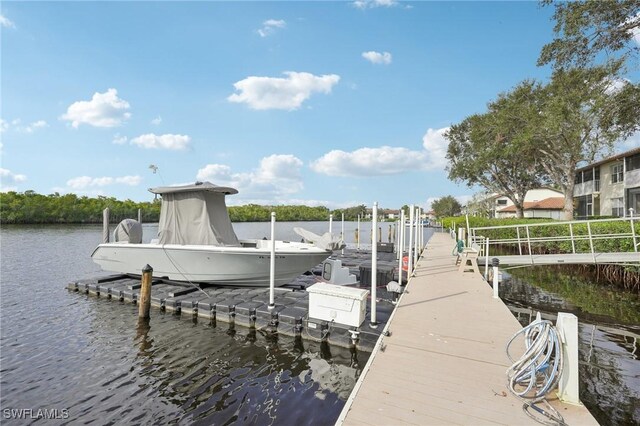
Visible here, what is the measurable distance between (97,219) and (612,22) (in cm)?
7816

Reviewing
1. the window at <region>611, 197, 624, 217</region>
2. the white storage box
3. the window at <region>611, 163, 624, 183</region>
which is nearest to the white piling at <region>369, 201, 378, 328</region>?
the white storage box

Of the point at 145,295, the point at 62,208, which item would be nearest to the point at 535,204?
the point at 145,295

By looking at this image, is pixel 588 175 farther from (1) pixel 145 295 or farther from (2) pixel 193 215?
(1) pixel 145 295

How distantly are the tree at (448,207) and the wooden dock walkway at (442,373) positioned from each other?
90.8 meters

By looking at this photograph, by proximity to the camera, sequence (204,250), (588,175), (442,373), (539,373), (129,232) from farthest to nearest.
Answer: (588,175)
(129,232)
(204,250)
(442,373)
(539,373)

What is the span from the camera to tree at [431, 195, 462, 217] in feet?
301

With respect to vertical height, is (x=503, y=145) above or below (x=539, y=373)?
above

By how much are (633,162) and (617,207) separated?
13.5ft

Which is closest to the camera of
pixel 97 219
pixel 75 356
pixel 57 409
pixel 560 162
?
pixel 57 409

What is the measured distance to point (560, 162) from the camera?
76.4 feet

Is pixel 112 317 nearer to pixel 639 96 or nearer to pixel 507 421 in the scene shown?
pixel 507 421

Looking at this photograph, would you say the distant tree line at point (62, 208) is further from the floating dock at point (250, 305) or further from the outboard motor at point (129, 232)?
the floating dock at point (250, 305)

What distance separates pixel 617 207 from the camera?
25.2 m

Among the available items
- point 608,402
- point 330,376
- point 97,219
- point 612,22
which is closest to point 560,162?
point 612,22
